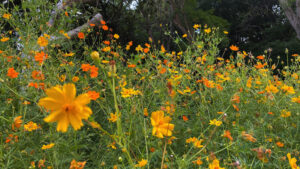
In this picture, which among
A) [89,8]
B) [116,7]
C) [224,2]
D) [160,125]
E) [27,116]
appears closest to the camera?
[160,125]

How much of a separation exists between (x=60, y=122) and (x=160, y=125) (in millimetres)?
430

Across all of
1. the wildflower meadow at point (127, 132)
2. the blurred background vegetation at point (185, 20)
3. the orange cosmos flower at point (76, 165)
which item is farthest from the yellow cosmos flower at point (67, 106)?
the blurred background vegetation at point (185, 20)

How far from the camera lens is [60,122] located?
543 mm

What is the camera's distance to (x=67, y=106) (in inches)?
21.8

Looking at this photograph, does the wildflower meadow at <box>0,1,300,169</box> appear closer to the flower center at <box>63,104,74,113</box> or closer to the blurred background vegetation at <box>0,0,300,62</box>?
the flower center at <box>63,104,74,113</box>

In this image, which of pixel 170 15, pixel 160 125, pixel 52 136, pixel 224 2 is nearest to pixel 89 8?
pixel 170 15

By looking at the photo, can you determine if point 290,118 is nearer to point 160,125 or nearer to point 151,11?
point 160,125

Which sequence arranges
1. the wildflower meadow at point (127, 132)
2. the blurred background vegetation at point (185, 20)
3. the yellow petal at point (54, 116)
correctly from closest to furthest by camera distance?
the yellow petal at point (54, 116) → the wildflower meadow at point (127, 132) → the blurred background vegetation at point (185, 20)

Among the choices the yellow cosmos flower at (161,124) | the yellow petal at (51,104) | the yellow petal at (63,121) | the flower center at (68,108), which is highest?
the yellow petal at (51,104)

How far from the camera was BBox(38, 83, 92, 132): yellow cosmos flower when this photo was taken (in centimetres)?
54

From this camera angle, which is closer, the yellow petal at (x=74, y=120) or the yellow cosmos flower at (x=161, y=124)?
the yellow petal at (x=74, y=120)

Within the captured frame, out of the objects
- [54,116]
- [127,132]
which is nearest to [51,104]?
[54,116]

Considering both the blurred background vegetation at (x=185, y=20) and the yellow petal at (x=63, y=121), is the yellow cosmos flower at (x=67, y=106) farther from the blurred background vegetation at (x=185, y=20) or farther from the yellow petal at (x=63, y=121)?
the blurred background vegetation at (x=185, y=20)

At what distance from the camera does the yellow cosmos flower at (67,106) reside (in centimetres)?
54
